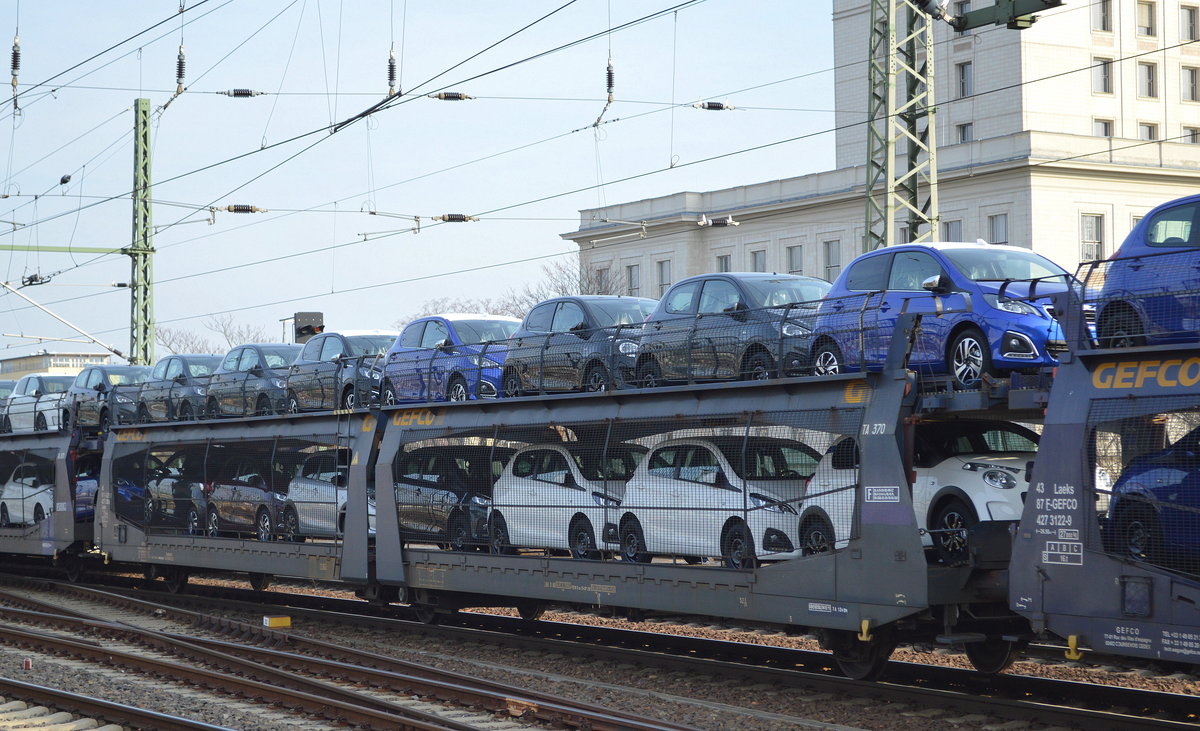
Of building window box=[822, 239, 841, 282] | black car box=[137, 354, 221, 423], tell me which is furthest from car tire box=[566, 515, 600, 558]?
building window box=[822, 239, 841, 282]

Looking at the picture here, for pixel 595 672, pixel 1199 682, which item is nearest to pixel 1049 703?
pixel 1199 682

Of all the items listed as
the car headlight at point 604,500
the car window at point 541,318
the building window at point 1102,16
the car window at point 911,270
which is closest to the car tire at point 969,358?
the car window at point 911,270

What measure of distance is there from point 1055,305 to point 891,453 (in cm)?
188

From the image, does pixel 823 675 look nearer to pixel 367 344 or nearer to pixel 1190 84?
pixel 367 344

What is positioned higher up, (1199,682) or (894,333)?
(894,333)

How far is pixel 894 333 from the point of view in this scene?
12258 millimetres

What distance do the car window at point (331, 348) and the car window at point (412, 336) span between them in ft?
6.56

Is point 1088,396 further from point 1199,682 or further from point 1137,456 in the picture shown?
point 1199,682

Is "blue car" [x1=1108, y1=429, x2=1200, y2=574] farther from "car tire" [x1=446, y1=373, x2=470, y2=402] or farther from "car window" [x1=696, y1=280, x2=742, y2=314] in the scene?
"car tire" [x1=446, y1=373, x2=470, y2=402]

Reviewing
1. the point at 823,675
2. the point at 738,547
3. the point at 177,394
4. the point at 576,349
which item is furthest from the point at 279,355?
the point at 823,675

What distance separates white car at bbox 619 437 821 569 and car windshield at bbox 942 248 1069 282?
2.62 metres

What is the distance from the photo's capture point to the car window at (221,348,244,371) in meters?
25.9

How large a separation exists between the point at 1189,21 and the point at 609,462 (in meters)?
66.8

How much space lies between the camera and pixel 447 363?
1898 centimetres
